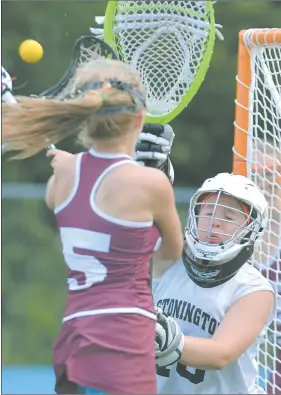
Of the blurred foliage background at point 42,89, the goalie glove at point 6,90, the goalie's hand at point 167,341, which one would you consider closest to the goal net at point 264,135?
the goalie's hand at point 167,341

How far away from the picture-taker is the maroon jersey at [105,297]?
2867mm

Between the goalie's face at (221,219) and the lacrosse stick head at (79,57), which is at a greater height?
the lacrosse stick head at (79,57)

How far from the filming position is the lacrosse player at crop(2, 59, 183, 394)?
287 cm

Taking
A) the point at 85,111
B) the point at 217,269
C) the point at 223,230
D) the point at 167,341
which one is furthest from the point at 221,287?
the point at 85,111

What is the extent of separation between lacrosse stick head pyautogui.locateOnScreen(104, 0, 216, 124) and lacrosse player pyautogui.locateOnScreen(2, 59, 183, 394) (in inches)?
34.3

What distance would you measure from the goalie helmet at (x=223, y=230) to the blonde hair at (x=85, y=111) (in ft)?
2.11

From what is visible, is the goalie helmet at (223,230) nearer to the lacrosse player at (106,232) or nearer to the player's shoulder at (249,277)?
the player's shoulder at (249,277)

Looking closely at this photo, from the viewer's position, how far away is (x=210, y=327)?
11.4 ft

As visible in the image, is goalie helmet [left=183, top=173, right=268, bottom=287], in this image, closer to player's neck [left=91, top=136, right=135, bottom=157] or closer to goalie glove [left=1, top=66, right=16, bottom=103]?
player's neck [left=91, top=136, right=135, bottom=157]

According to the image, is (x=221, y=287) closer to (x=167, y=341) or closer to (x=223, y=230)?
(x=223, y=230)

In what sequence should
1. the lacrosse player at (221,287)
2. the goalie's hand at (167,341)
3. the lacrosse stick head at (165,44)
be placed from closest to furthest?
the goalie's hand at (167,341), the lacrosse player at (221,287), the lacrosse stick head at (165,44)

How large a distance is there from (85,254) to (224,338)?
610 mm

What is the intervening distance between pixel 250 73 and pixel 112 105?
133 centimetres

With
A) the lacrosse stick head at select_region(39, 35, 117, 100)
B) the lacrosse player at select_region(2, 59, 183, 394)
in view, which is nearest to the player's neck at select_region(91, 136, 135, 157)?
the lacrosse player at select_region(2, 59, 183, 394)
